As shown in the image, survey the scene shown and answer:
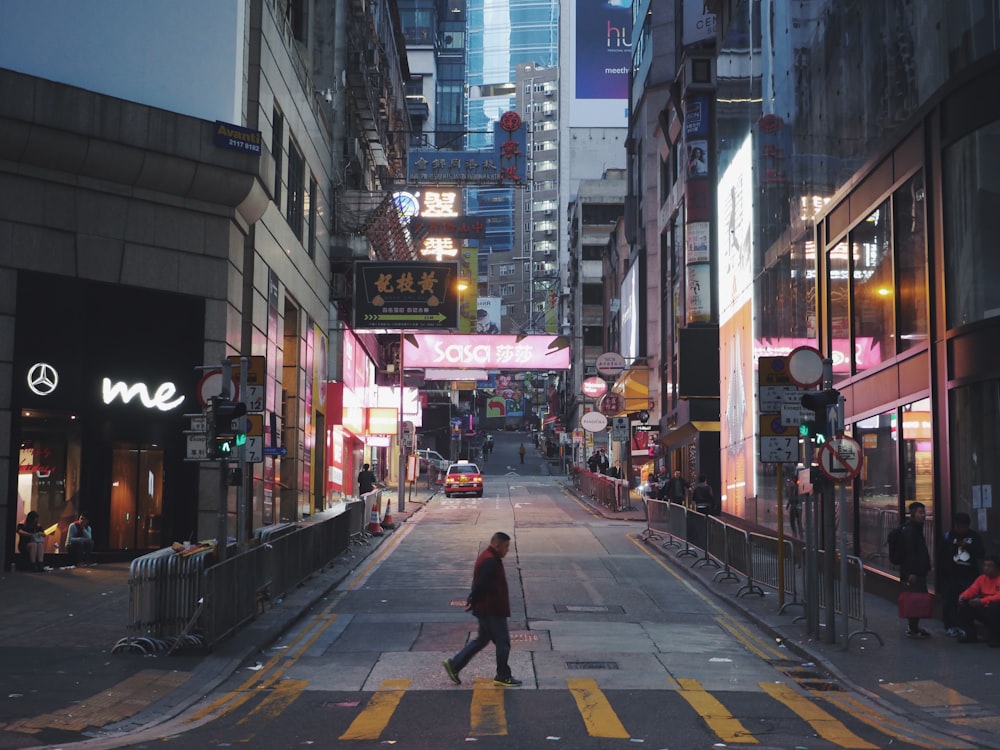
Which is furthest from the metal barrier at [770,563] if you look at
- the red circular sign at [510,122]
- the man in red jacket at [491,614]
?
the red circular sign at [510,122]

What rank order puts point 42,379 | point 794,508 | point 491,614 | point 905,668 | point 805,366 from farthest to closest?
point 794,508, point 42,379, point 805,366, point 905,668, point 491,614

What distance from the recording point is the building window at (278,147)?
3321 centimetres

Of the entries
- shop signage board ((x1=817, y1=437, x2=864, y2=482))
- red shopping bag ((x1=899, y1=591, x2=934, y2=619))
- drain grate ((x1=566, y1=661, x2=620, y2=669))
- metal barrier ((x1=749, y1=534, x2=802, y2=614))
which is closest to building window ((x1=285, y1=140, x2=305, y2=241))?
metal barrier ((x1=749, y1=534, x2=802, y2=614))

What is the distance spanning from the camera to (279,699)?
12812mm

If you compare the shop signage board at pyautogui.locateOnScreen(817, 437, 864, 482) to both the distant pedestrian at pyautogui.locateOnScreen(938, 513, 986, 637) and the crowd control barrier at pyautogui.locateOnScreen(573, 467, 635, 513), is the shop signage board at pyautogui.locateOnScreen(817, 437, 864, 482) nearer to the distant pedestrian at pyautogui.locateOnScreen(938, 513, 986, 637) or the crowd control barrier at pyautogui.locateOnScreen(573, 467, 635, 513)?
the distant pedestrian at pyautogui.locateOnScreen(938, 513, 986, 637)

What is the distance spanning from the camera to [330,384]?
47219 mm

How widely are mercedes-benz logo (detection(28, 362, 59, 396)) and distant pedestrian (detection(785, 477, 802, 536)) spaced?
16364 mm

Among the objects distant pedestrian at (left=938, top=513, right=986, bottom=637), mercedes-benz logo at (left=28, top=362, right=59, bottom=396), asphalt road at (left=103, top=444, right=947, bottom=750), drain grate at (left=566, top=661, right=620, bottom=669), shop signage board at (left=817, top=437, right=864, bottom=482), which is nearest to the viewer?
asphalt road at (left=103, top=444, right=947, bottom=750)

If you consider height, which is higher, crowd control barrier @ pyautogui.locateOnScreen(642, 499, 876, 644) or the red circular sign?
the red circular sign

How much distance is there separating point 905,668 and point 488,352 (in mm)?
50743

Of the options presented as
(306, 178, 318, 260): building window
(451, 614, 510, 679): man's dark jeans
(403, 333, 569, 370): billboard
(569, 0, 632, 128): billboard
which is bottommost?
(451, 614, 510, 679): man's dark jeans

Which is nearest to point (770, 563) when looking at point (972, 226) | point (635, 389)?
point (972, 226)

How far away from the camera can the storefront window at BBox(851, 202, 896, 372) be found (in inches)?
852

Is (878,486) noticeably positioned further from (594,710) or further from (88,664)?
(88,664)
